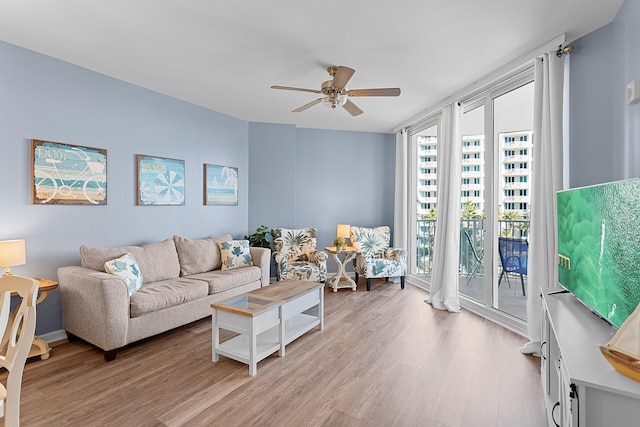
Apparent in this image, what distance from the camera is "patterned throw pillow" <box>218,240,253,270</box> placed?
161 inches

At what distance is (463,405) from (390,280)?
3.42 meters

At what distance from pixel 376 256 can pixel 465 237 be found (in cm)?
139

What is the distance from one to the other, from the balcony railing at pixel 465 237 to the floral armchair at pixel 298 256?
1.65 meters

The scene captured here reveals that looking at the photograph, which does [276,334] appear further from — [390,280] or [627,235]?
[390,280]

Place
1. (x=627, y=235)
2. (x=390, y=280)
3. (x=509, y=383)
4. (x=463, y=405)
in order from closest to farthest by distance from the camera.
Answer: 1. (x=627, y=235)
2. (x=463, y=405)
3. (x=509, y=383)
4. (x=390, y=280)

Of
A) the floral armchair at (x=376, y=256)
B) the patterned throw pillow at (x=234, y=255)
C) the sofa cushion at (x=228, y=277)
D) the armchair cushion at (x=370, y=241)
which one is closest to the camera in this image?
the sofa cushion at (x=228, y=277)

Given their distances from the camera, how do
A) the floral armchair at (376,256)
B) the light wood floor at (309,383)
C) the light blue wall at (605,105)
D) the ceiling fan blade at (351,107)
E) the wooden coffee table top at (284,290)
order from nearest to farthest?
the light wood floor at (309,383), the light blue wall at (605,105), the wooden coffee table top at (284,290), the ceiling fan blade at (351,107), the floral armchair at (376,256)

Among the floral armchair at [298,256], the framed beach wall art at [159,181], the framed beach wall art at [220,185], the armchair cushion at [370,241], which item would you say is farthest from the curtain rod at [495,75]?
the framed beach wall art at [159,181]

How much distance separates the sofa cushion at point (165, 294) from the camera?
9.02 feet

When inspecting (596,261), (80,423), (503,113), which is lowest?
(80,423)

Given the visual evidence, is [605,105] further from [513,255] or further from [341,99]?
[341,99]

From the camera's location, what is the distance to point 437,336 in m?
3.10

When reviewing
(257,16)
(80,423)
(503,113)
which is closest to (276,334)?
(80,423)

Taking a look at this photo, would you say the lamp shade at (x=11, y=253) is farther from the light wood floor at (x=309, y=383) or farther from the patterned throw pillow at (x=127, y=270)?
the light wood floor at (x=309, y=383)
